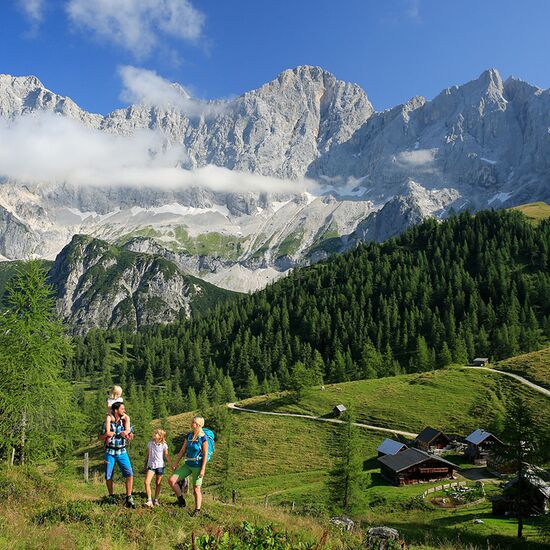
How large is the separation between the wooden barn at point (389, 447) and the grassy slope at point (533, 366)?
3100cm

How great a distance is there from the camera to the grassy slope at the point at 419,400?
73188mm

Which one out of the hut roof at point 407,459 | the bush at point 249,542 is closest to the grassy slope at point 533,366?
the hut roof at point 407,459

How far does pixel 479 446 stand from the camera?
6206 cm

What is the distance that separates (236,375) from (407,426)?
88926mm

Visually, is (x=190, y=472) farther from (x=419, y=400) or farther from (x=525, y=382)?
(x=525, y=382)

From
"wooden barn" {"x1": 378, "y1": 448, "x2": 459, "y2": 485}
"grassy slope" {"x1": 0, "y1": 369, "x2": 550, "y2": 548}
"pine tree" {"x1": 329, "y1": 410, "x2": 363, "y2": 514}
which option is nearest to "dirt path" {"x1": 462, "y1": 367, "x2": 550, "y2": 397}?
"grassy slope" {"x1": 0, "y1": 369, "x2": 550, "y2": 548}

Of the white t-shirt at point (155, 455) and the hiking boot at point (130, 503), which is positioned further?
the white t-shirt at point (155, 455)

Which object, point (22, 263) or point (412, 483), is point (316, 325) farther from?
point (22, 263)

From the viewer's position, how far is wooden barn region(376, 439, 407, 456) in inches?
2388

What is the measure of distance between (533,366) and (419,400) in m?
23.9

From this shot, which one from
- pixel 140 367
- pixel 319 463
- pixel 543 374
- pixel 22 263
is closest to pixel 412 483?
pixel 319 463

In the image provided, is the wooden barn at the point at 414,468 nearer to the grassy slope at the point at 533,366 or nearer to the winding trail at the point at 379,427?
the winding trail at the point at 379,427

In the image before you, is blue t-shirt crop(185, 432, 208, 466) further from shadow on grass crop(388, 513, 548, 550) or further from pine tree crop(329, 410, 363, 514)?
pine tree crop(329, 410, 363, 514)

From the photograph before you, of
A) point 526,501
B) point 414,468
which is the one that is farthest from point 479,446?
point 526,501
